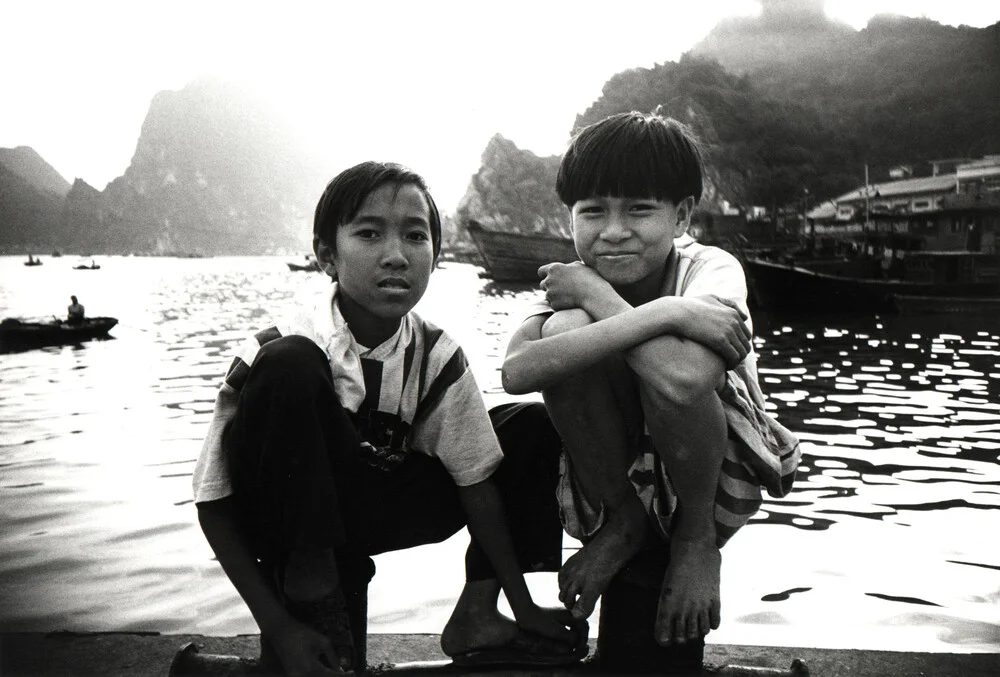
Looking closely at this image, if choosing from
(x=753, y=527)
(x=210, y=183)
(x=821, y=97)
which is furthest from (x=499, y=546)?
(x=210, y=183)

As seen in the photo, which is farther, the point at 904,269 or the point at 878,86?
the point at 878,86

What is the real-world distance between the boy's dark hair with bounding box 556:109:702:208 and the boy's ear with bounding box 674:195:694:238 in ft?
0.08

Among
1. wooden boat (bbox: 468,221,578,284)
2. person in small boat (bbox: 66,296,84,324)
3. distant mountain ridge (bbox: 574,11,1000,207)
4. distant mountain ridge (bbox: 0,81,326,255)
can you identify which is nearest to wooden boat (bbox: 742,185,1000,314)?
distant mountain ridge (bbox: 574,11,1000,207)

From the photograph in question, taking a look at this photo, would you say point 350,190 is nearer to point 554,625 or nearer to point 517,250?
point 554,625

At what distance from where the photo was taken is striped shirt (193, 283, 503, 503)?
4.23ft

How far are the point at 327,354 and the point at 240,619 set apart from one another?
1.73 meters

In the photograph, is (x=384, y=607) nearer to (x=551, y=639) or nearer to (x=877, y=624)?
(x=551, y=639)

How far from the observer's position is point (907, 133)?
28.8 metres

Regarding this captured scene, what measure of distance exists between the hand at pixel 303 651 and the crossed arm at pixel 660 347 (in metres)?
0.52

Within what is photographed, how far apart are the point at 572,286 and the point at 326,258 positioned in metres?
0.53

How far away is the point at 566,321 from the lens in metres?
1.28

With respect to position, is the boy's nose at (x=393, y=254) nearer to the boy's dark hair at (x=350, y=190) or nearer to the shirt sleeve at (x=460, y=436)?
the boy's dark hair at (x=350, y=190)

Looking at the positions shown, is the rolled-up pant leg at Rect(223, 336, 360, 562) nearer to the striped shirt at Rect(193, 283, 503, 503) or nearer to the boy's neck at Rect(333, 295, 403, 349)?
the striped shirt at Rect(193, 283, 503, 503)

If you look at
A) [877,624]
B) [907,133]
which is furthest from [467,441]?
[907,133]
